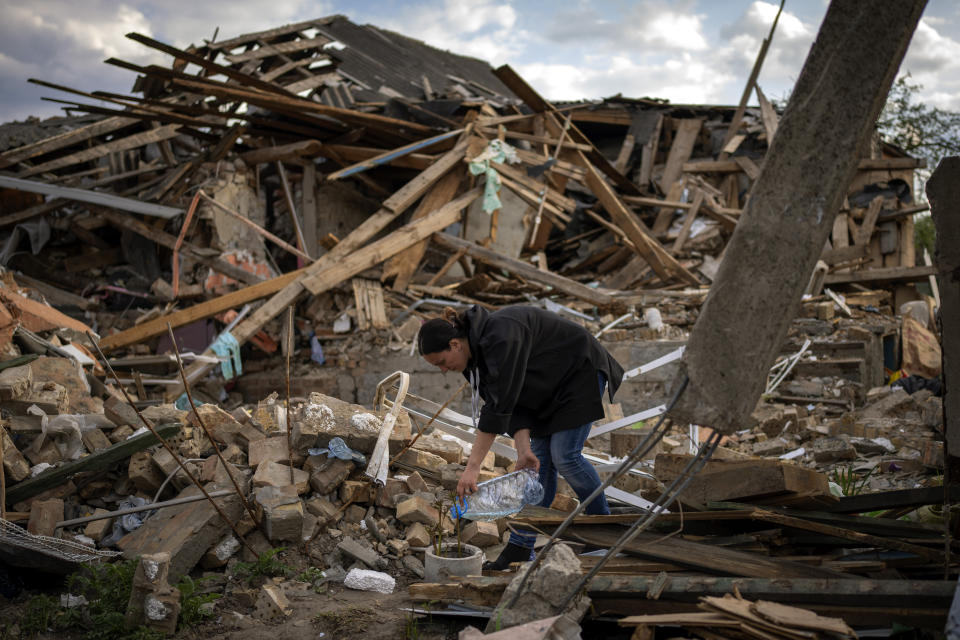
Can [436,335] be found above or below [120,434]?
above

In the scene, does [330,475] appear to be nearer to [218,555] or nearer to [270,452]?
[270,452]

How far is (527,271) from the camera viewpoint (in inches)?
396

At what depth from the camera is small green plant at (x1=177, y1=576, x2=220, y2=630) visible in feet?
11.6

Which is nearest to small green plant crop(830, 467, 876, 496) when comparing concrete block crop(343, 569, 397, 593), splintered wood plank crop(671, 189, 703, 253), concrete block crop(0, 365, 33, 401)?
concrete block crop(343, 569, 397, 593)

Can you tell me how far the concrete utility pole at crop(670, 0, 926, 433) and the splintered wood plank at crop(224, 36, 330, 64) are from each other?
1152 cm

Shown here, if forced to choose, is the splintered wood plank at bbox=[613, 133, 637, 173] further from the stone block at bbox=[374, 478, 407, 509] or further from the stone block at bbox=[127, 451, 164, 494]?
the stone block at bbox=[127, 451, 164, 494]

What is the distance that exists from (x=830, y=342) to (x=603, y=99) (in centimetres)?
843

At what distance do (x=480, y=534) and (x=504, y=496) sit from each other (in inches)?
26.1

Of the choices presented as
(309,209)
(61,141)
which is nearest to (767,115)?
(309,209)

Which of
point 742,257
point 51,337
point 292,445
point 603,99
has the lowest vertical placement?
point 292,445

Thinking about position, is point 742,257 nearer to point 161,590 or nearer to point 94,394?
point 161,590

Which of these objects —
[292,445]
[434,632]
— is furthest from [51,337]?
[434,632]

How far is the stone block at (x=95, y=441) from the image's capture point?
16.7 feet

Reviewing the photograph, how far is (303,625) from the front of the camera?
3.50 meters
